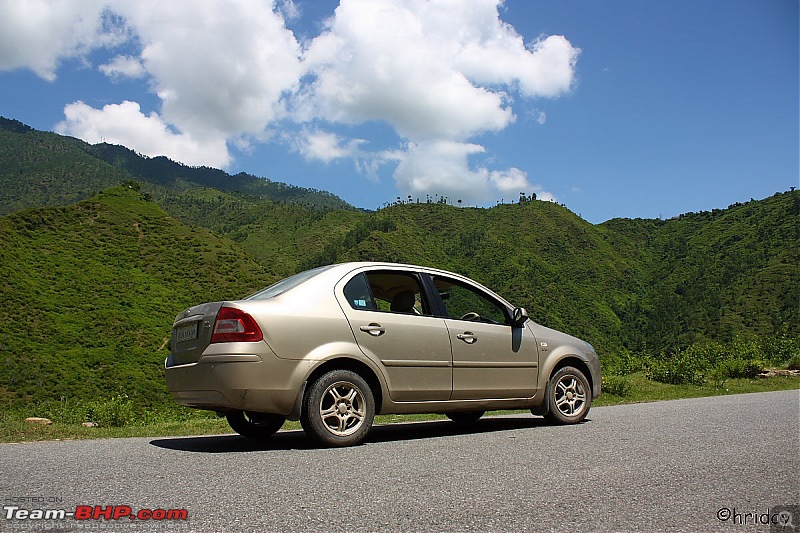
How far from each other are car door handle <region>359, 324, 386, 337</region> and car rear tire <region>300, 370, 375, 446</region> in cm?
43

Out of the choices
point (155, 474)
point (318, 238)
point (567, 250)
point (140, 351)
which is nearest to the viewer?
point (155, 474)

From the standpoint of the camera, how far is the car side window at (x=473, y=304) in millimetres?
7383

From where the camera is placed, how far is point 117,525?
3.11 metres

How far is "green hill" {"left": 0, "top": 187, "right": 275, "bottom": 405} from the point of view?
186ft

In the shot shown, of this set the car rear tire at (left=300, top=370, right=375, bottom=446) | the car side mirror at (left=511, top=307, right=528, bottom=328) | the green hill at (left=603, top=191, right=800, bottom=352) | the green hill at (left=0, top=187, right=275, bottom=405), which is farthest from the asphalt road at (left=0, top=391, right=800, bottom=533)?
the green hill at (left=603, top=191, right=800, bottom=352)

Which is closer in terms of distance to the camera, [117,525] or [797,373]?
[117,525]

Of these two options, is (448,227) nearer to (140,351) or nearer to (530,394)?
(140,351)

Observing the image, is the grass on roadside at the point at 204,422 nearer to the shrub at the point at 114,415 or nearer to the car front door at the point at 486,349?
the shrub at the point at 114,415

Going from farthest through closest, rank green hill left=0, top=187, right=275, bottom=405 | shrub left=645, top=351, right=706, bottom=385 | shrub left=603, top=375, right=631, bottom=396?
green hill left=0, top=187, right=275, bottom=405 < shrub left=645, top=351, right=706, bottom=385 < shrub left=603, top=375, right=631, bottom=396

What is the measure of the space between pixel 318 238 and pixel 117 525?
514ft

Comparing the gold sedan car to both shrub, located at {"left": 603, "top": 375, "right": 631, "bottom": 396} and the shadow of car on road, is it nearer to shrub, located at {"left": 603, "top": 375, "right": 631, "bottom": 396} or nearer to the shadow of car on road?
the shadow of car on road

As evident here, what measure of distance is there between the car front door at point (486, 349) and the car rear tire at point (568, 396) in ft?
1.18

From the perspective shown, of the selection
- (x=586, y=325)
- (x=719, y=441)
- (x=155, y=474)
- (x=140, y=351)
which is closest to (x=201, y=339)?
(x=155, y=474)

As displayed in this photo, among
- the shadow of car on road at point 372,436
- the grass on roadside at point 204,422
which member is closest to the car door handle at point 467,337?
the shadow of car on road at point 372,436
